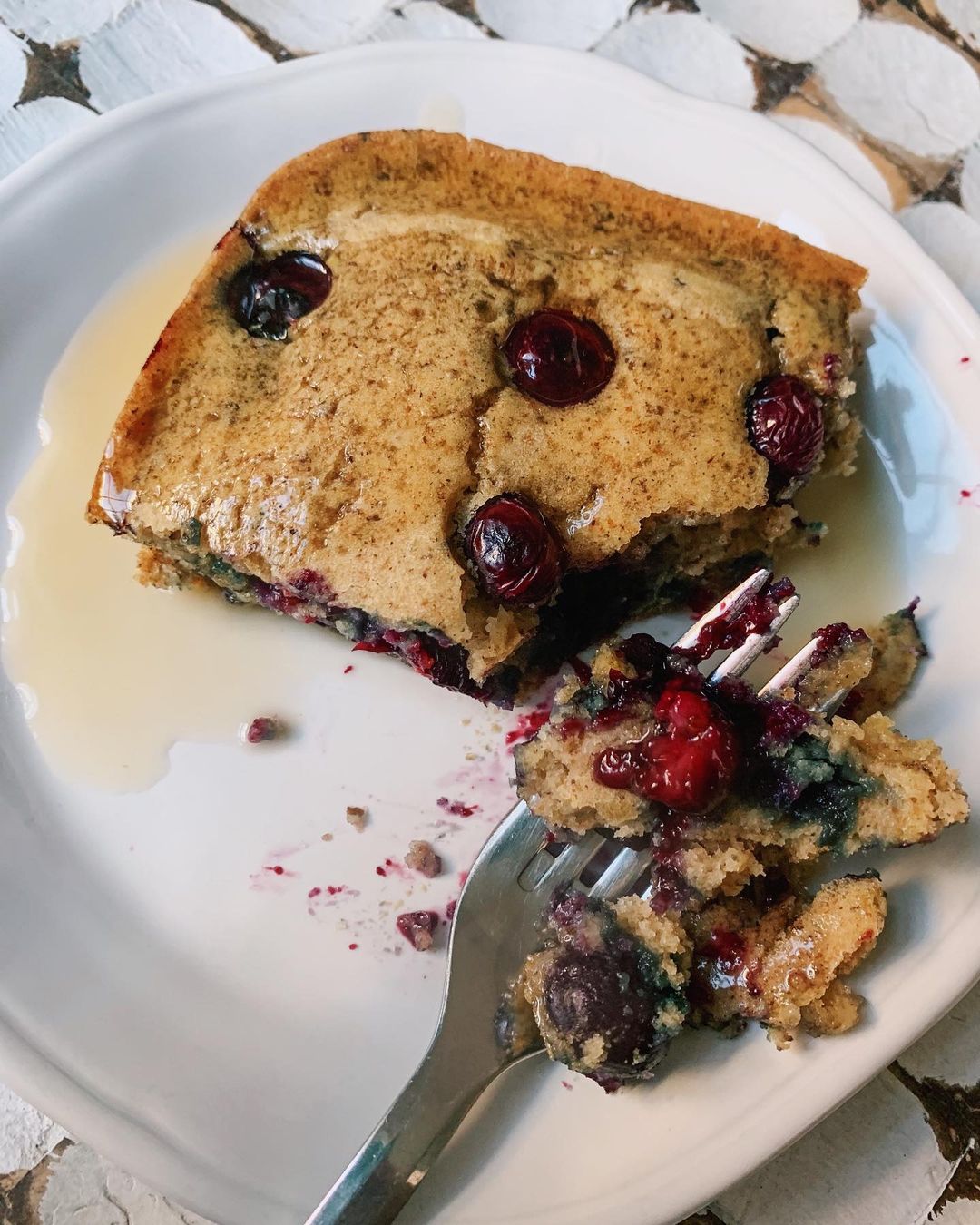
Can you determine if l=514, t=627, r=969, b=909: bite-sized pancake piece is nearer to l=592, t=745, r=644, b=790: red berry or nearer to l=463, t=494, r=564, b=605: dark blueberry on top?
l=592, t=745, r=644, b=790: red berry

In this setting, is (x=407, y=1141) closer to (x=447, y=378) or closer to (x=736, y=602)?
(x=736, y=602)

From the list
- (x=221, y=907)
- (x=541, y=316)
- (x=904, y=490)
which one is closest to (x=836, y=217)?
(x=904, y=490)

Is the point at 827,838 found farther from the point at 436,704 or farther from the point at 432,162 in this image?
the point at 432,162

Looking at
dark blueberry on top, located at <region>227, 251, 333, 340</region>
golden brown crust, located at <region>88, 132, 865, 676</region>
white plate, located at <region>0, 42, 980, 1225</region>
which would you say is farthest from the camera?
dark blueberry on top, located at <region>227, 251, 333, 340</region>

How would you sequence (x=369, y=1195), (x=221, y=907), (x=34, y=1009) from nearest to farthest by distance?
(x=369, y=1195), (x=34, y=1009), (x=221, y=907)

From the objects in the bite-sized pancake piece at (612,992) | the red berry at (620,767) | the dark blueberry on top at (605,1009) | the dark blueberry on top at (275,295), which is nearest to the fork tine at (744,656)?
the red berry at (620,767)

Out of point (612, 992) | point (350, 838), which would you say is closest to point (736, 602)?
point (612, 992)

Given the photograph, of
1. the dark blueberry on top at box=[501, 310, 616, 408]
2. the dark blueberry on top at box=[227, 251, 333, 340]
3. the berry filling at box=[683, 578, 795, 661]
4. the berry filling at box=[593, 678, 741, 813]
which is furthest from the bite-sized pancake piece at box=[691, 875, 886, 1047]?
the dark blueberry on top at box=[227, 251, 333, 340]
